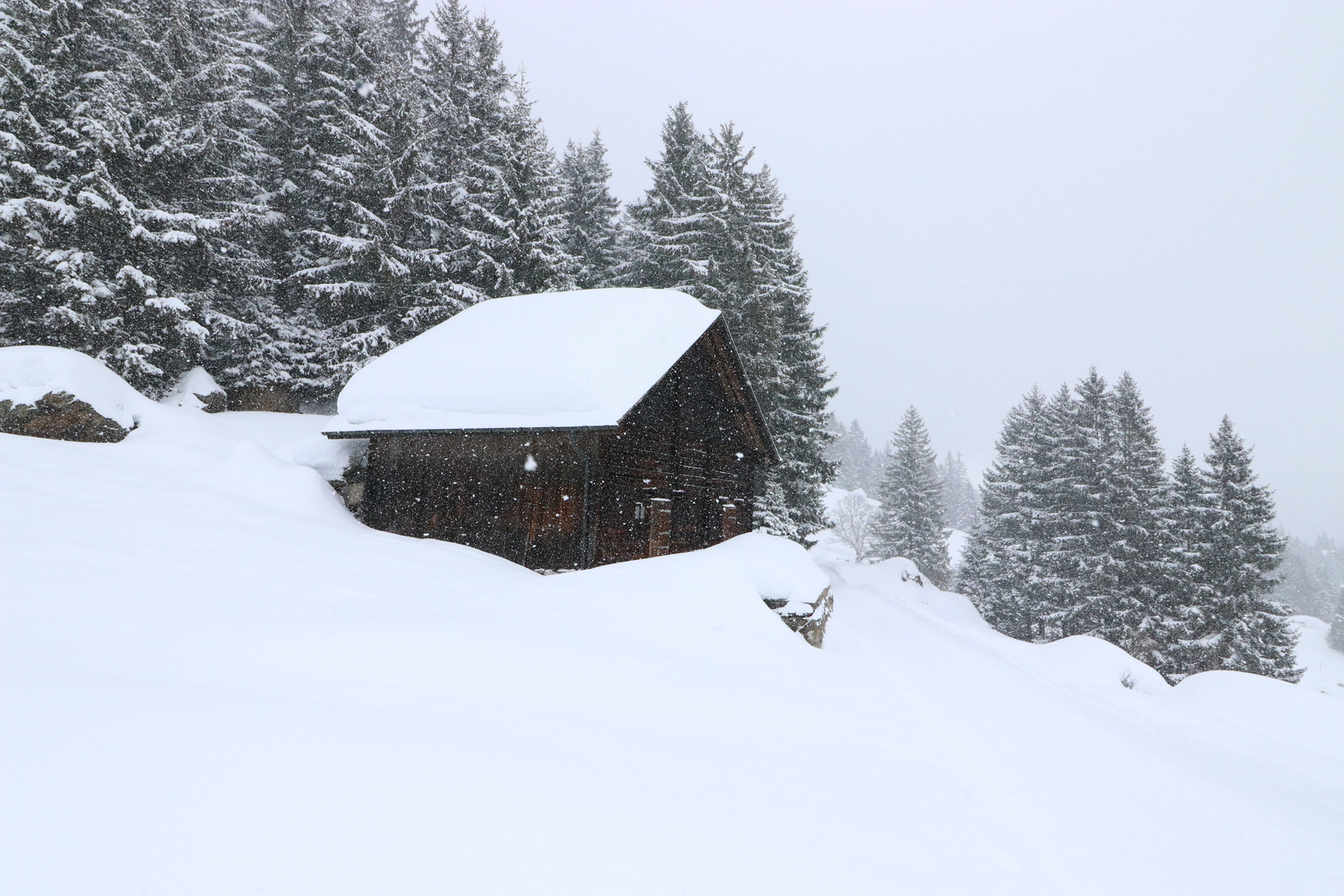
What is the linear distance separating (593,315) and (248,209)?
1416cm

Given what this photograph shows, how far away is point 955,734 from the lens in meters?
6.28

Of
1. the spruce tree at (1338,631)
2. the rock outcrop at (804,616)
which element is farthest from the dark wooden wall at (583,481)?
the spruce tree at (1338,631)

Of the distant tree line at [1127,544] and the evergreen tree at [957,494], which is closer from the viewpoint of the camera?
the distant tree line at [1127,544]

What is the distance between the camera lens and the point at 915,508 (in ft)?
137

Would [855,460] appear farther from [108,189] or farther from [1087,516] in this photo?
[108,189]

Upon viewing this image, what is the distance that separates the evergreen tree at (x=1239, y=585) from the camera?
2416 centimetres

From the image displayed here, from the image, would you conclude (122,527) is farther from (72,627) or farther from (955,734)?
(955,734)

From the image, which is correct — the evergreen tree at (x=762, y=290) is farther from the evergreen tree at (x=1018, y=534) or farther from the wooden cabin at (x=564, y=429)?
the evergreen tree at (x=1018, y=534)

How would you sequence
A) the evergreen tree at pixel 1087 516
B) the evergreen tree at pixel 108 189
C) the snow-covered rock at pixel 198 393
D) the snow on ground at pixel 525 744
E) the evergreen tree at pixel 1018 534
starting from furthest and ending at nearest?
the evergreen tree at pixel 1018 534 → the evergreen tree at pixel 1087 516 → the snow-covered rock at pixel 198 393 → the evergreen tree at pixel 108 189 → the snow on ground at pixel 525 744

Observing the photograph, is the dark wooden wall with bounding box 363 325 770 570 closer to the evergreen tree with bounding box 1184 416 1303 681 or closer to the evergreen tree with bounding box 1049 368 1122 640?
the evergreen tree with bounding box 1049 368 1122 640

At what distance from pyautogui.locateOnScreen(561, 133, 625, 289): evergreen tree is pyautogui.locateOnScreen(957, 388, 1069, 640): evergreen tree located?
75.9ft

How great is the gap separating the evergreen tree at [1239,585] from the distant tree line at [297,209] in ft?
50.5

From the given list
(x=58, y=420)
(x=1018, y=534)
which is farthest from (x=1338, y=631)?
(x=58, y=420)

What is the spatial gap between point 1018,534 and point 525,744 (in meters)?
34.4
